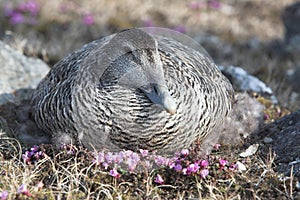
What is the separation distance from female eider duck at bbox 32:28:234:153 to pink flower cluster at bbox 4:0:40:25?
4178 mm

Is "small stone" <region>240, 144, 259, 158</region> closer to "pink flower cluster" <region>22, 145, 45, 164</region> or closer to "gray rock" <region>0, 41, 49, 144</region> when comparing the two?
"pink flower cluster" <region>22, 145, 45, 164</region>

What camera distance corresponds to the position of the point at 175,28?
910cm

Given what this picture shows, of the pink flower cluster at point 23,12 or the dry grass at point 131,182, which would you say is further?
the pink flower cluster at point 23,12

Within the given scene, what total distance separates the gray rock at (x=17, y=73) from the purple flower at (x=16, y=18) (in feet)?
5.36

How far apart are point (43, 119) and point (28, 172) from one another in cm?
103

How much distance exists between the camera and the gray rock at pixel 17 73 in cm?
612

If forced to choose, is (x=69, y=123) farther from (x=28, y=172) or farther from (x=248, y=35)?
(x=248, y=35)

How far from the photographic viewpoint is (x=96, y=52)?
14.9ft

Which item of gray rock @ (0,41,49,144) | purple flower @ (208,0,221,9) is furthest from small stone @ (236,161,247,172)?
purple flower @ (208,0,221,9)

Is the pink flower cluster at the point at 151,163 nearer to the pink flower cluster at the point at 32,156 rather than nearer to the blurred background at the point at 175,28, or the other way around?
the pink flower cluster at the point at 32,156

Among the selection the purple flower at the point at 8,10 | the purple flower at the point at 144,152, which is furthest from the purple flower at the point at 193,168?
the purple flower at the point at 8,10

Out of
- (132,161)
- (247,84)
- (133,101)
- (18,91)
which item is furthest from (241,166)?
(18,91)

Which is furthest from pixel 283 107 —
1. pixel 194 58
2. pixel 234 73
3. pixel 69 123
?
pixel 69 123

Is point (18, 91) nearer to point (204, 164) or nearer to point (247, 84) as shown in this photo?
point (247, 84)
